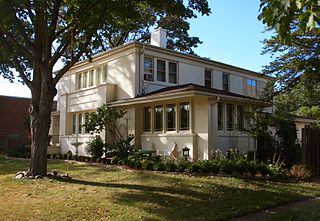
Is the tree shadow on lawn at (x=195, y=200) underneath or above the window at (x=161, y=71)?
underneath

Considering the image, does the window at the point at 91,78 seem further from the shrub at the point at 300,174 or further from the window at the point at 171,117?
the shrub at the point at 300,174

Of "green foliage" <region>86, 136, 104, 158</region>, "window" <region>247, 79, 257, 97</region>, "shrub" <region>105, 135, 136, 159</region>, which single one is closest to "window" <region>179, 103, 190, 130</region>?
"shrub" <region>105, 135, 136, 159</region>

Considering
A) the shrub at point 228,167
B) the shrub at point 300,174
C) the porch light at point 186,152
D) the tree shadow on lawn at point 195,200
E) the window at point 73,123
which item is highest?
the window at point 73,123

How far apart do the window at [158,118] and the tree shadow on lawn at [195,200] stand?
7.91 m

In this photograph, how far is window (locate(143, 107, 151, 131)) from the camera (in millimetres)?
20812

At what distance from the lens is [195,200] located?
9.63 metres

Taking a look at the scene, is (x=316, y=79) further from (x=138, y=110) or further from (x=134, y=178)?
(x=134, y=178)

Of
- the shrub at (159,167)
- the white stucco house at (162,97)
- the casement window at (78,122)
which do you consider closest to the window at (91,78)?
the white stucco house at (162,97)

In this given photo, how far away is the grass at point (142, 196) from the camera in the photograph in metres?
8.19

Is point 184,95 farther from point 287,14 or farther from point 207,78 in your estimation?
point 287,14

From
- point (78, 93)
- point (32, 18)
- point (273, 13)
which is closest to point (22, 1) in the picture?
point (32, 18)

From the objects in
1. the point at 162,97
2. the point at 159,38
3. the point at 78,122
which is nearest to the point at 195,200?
the point at 162,97

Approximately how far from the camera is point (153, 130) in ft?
66.7

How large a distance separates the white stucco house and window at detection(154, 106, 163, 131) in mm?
56
